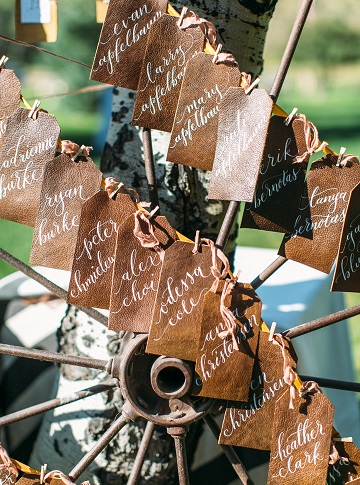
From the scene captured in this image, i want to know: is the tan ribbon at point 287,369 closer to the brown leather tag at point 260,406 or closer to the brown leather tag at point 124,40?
the brown leather tag at point 260,406

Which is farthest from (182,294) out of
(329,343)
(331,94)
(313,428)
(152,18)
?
(331,94)

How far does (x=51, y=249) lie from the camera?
0.86 meters

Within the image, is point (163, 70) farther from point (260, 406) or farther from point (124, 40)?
point (260, 406)

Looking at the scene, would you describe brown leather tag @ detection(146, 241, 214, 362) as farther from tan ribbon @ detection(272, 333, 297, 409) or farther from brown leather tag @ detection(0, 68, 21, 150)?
brown leather tag @ detection(0, 68, 21, 150)

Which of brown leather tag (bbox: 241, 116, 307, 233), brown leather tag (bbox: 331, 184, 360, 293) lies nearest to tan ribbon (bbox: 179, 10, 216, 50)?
brown leather tag (bbox: 241, 116, 307, 233)

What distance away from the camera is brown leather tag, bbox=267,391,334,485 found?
2.74 ft

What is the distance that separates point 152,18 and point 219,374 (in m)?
0.43

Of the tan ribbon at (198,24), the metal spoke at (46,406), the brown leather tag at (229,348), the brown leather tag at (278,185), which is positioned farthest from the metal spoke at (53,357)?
the tan ribbon at (198,24)

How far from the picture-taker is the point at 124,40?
870 millimetres

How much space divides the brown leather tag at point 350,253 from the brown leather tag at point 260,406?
0.32 ft

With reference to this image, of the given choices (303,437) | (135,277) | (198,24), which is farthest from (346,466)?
(198,24)

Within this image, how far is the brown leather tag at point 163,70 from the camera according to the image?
852mm

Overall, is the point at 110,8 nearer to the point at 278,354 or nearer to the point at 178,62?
the point at 178,62

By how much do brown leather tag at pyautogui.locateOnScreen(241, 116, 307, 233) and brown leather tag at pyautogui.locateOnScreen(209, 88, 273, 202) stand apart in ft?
0.10
